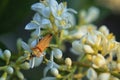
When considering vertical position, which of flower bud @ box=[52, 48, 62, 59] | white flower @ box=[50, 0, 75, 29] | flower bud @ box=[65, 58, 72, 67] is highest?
white flower @ box=[50, 0, 75, 29]

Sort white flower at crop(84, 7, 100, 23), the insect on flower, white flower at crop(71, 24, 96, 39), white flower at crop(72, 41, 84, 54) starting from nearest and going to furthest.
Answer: the insect on flower
white flower at crop(72, 41, 84, 54)
white flower at crop(71, 24, 96, 39)
white flower at crop(84, 7, 100, 23)

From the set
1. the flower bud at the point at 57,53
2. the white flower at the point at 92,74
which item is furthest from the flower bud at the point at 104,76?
the flower bud at the point at 57,53

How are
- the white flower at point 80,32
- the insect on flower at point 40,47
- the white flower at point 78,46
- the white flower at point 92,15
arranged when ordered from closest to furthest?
the insect on flower at point 40,47 < the white flower at point 78,46 < the white flower at point 80,32 < the white flower at point 92,15

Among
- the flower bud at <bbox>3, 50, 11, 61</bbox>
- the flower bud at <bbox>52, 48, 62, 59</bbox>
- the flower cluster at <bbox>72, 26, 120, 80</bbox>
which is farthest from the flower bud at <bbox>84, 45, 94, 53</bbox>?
the flower bud at <bbox>3, 50, 11, 61</bbox>

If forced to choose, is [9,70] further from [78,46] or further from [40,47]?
[78,46]

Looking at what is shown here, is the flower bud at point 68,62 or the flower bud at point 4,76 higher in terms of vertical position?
the flower bud at point 68,62

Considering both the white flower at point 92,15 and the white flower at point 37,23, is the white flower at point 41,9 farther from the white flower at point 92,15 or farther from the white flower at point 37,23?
the white flower at point 92,15

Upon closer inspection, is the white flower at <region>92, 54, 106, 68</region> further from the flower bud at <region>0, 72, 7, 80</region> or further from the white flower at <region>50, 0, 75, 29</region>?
the flower bud at <region>0, 72, 7, 80</region>

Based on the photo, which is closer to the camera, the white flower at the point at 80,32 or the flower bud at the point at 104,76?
the flower bud at the point at 104,76

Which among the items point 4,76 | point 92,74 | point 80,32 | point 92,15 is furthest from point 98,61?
point 92,15

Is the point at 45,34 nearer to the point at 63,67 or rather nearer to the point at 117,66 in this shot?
the point at 63,67

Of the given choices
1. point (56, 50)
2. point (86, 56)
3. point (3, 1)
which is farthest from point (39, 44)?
point (3, 1)
